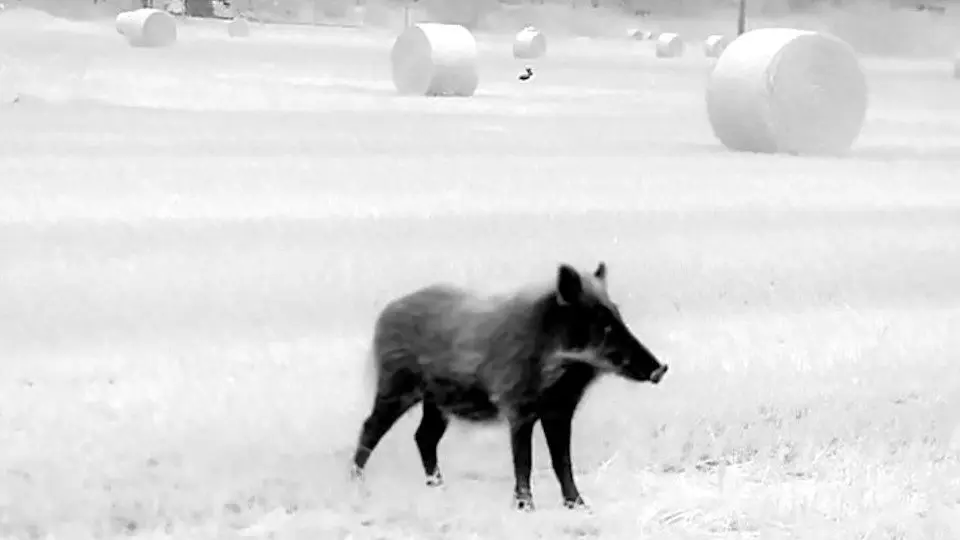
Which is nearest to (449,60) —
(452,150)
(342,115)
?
(342,115)

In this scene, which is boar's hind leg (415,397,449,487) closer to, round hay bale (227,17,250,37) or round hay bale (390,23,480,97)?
round hay bale (390,23,480,97)

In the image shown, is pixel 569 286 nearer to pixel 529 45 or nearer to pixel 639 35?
pixel 529 45

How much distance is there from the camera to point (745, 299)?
304 inches

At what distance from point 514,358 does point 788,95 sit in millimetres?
12238

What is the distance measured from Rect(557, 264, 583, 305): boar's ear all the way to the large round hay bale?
11.9 meters

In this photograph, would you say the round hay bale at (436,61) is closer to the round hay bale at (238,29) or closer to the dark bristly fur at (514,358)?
the dark bristly fur at (514,358)

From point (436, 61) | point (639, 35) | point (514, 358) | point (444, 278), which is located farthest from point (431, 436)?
point (639, 35)

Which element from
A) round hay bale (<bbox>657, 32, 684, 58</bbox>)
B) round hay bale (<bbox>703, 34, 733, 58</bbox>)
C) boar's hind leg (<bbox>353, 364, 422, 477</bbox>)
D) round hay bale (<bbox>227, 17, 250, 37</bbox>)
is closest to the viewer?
boar's hind leg (<bbox>353, 364, 422, 477</bbox>)

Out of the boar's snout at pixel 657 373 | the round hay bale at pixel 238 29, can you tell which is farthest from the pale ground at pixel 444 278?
the round hay bale at pixel 238 29

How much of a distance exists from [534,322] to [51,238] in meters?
5.70

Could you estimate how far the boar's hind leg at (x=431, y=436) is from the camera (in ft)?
13.6

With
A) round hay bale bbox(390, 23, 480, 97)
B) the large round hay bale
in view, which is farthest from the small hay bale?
the large round hay bale

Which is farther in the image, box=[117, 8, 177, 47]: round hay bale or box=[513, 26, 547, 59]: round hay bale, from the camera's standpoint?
box=[513, 26, 547, 59]: round hay bale

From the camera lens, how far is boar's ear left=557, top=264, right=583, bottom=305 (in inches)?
139
